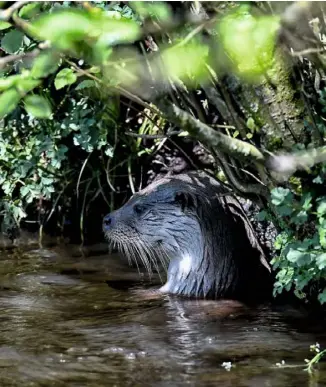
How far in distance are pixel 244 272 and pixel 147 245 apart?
1.85 ft

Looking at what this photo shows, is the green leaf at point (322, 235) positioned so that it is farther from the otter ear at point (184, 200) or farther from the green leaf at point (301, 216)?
the otter ear at point (184, 200)

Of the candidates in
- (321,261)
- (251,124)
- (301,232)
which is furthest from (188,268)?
(321,261)

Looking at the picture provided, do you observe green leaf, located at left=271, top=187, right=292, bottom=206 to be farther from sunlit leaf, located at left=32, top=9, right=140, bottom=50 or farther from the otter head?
the otter head

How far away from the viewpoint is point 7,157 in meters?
5.48

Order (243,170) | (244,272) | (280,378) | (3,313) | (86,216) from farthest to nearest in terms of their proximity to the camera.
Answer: (86,216)
(244,272)
(3,313)
(243,170)
(280,378)

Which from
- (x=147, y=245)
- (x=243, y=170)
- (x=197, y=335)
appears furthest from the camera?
(x=147, y=245)

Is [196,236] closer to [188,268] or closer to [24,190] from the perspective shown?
[188,268]

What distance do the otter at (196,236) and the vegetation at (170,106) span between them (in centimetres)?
47

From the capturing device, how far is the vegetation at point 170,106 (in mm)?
1788

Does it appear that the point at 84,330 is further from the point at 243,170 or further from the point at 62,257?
the point at 62,257

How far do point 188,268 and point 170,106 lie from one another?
227 centimetres

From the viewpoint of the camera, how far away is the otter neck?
4.31 metres

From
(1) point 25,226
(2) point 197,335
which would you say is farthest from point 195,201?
(1) point 25,226

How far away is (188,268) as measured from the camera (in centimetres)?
436
